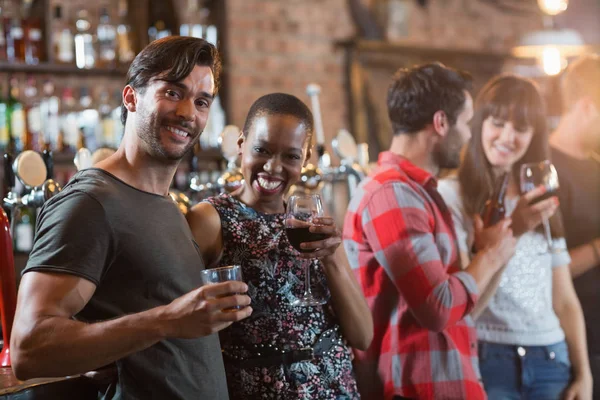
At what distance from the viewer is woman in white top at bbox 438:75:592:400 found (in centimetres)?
199

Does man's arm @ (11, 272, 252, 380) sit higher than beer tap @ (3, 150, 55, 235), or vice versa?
beer tap @ (3, 150, 55, 235)

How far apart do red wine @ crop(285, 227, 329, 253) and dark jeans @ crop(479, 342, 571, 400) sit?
2.99ft

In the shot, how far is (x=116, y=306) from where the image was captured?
1092 mm

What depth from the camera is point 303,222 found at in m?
1.34

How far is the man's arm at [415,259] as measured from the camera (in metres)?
1.69

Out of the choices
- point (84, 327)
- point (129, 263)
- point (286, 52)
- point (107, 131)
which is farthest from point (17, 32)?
point (84, 327)

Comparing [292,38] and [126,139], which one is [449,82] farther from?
[292,38]

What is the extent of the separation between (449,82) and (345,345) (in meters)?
0.83

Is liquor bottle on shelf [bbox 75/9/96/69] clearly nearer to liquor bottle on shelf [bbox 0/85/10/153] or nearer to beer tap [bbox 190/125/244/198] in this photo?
liquor bottle on shelf [bbox 0/85/10/153]

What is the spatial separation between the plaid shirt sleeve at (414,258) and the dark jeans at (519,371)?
1.13ft

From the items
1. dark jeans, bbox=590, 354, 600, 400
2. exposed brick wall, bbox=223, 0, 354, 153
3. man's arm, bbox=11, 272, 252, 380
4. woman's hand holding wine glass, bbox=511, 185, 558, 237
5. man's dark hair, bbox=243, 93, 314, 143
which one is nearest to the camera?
man's arm, bbox=11, 272, 252, 380

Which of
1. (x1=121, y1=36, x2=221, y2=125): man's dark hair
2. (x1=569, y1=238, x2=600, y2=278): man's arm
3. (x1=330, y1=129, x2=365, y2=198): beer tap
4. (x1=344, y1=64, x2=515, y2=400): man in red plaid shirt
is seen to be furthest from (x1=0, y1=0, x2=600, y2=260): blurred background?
(x1=121, y1=36, x2=221, y2=125): man's dark hair

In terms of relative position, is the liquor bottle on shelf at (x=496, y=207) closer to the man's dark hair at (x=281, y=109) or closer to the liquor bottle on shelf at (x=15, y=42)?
the man's dark hair at (x=281, y=109)

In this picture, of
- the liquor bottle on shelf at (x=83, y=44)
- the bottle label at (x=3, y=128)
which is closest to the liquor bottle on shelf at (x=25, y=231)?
the bottle label at (x=3, y=128)
